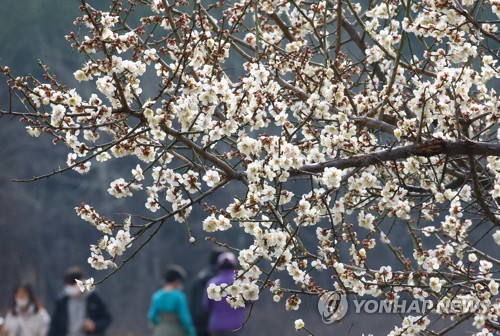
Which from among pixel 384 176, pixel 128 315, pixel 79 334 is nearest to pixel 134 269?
pixel 128 315

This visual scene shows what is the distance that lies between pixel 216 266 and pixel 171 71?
11.8 ft

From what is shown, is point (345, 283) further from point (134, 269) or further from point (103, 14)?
point (134, 269)

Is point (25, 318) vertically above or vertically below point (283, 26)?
above

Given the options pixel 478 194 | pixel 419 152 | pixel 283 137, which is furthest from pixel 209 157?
pixel 478 194

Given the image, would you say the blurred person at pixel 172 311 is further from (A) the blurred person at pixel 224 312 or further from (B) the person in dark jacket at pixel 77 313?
(B) the person in dark jacket at pixel 77 313

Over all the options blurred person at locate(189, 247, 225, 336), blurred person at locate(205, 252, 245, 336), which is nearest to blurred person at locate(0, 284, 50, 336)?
blurred person at locate(189, 247, 225, 336)

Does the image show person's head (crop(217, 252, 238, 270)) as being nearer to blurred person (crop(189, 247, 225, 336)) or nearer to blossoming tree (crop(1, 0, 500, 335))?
blurred person (crop(189, 247, 225, 336))

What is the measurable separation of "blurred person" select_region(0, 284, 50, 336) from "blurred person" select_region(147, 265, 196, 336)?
1235 millimetres

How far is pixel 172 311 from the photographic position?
7.74m

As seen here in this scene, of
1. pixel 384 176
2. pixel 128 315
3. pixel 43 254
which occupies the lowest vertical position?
pixel 384 176

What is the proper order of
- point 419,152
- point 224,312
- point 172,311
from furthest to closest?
point 172,311, point 224,312, point 419,152

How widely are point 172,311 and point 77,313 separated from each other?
3.04ft

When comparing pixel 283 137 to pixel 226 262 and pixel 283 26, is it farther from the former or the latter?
pixel 226 262

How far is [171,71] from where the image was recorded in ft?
15.0
